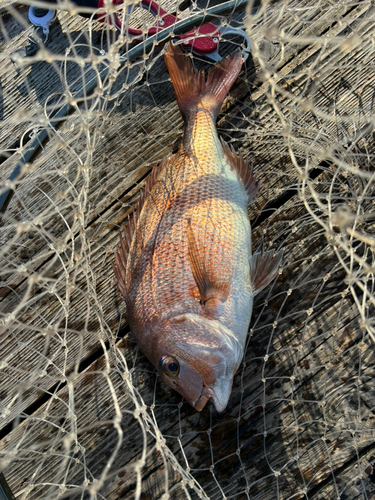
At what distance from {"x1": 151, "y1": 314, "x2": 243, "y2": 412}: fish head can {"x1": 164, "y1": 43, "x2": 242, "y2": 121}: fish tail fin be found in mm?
1031

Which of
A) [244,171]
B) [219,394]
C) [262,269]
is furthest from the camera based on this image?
[244,171]

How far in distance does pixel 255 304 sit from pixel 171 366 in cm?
56

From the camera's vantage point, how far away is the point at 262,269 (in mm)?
1812

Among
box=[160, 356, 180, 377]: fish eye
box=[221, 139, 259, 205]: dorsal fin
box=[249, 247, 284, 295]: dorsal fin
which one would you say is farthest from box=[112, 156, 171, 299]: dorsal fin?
box=[249, 247, 284, 295]: dorsal fin

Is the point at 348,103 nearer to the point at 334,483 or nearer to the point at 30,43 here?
the point at 30,43

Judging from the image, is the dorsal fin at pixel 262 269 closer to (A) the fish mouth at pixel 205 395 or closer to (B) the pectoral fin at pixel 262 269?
(B) the pectoral fin at pixel 262 269

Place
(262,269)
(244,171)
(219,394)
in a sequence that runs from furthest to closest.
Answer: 1. (244,171)
2. (262,269)
3. (219,394)

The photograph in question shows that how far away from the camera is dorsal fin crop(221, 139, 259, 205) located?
1.91 m

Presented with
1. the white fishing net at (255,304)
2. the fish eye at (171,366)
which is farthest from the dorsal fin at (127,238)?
the fish eye at (171,366)

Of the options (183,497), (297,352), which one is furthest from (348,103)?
(183,497)

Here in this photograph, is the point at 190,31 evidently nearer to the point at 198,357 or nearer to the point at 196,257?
the point at 196,257

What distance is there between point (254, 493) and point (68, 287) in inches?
53.9

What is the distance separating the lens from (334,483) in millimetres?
1871

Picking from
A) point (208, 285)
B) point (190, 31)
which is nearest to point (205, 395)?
point (208, 285)
